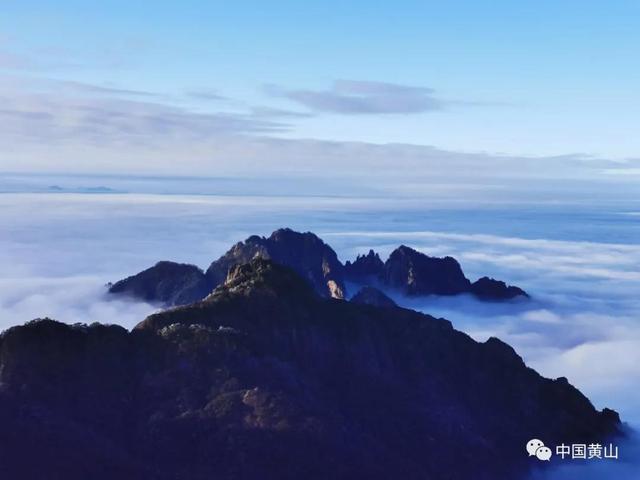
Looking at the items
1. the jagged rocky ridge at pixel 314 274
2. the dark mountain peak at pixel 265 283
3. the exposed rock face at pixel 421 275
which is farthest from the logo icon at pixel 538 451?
the exposed rock face at pixel 421 275

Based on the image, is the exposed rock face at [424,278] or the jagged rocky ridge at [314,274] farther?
the exposed rock face at [424,278]

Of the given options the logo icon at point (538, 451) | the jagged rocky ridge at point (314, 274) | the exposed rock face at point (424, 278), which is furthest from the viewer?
the exposed rock face at point (424, 278)

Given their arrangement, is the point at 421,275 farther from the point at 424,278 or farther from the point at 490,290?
the point at 490,290

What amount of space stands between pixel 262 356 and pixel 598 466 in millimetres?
27796

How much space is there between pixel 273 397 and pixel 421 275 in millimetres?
99668

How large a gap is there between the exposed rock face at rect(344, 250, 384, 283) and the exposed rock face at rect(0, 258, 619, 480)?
8536cm

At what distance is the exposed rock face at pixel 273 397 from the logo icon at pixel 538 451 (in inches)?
40.4

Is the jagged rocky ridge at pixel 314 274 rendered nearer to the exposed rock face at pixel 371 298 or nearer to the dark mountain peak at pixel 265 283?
the exposed rock face at pixel 371 298

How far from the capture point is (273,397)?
5156 centimetres

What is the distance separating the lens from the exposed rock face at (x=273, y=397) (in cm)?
4700

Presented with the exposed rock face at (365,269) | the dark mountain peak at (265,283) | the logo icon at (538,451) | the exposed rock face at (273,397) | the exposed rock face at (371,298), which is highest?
the exposed rock face at (365,269)

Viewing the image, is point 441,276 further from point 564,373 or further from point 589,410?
point 589,410

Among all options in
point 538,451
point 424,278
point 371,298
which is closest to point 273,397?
point 538,451

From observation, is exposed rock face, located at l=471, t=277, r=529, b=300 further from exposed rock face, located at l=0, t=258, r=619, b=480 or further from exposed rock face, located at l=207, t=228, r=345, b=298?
exposed rock face, located at l=0, t=258, r=619, b=480
